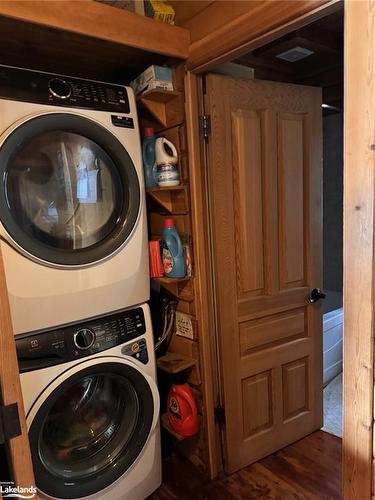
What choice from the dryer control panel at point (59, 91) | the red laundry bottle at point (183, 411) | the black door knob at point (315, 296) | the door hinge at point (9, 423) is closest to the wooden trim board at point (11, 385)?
the door hinge at point (9, 423)

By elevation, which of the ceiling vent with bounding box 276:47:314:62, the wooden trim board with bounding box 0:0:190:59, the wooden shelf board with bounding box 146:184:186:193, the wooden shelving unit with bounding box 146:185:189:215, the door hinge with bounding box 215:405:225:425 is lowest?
the door hinge with bounding box 215:405:225:425

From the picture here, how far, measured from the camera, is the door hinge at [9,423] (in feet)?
2.83

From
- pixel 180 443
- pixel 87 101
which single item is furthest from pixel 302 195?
pixel 180 443

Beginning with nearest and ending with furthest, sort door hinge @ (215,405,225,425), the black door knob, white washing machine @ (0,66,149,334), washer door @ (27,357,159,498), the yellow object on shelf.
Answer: white washing machine @ (0,66,149,334)
washer door @ (27,357,159,498)
the yellow object on shelf
door hinge @ (215,405,225,425)
the black door knob

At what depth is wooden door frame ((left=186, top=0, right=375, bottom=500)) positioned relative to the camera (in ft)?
3.12

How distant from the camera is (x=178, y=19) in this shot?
63.4 inches

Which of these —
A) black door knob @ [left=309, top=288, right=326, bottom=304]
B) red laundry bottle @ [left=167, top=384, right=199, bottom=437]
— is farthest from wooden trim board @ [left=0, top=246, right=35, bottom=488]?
black door knob @ [left=309, top=288, right=326, bottom=304]

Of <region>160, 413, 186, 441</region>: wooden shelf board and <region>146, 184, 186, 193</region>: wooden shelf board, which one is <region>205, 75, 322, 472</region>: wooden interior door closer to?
<region>146, 184, 186, 193</region>: wooden shelf board

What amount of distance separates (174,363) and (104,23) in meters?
1.50

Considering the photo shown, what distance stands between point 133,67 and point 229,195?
777 mm

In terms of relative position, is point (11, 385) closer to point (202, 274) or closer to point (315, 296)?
point (202, 274)

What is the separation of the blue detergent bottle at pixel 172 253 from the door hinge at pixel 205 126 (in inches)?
16.6

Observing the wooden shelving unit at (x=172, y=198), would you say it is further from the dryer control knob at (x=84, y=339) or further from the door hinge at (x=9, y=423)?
the door hinge at (x=9, y=423)

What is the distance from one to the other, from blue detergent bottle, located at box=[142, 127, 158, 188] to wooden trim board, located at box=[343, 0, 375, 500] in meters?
0.93
